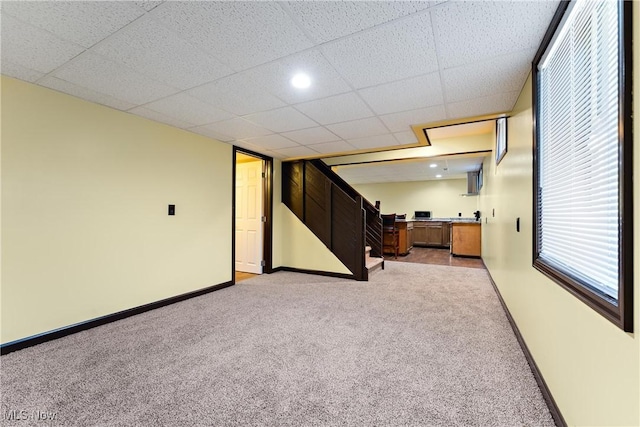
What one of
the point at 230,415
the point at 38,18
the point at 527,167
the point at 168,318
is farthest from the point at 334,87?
the point at 168,318

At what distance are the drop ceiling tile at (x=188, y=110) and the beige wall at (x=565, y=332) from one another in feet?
9.39

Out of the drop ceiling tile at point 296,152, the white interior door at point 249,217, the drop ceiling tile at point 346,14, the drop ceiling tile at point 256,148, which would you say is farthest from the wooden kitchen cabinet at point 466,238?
the drop ceiling tile at point 346,14

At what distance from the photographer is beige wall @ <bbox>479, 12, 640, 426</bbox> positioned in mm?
869

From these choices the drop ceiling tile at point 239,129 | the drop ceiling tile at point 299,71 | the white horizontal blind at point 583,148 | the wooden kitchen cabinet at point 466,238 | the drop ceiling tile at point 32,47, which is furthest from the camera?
the wooden kitchen cabinet at point 466,238

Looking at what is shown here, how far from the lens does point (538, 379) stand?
1754 millimetres

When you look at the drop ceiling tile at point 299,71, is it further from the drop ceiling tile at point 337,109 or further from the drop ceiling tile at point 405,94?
the drop ceiling tile at point 405,94

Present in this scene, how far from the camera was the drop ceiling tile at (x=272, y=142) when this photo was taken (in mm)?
3879

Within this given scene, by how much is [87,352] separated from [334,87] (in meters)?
2.99

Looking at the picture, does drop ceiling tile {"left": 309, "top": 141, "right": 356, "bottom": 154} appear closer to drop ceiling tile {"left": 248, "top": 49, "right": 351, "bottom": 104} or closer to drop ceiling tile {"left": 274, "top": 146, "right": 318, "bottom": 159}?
drop ceiling tile {"left": 274, "top": 146, "right": 318, "bottom": 159}

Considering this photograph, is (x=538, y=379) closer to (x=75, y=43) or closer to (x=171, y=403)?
(x=171, y=403)

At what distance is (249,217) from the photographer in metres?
5.25

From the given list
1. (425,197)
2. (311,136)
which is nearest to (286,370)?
(311,136)

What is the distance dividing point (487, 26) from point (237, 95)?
1977mm

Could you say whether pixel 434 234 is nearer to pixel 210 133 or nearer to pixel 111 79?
pixel 210 133
